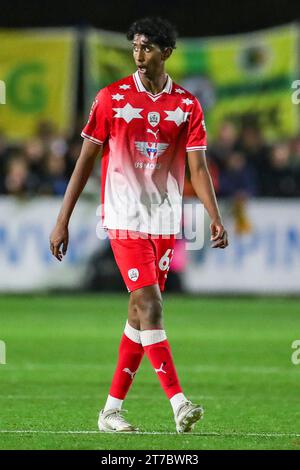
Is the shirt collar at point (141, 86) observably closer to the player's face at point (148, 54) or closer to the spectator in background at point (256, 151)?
the player's face at point (148, 54)

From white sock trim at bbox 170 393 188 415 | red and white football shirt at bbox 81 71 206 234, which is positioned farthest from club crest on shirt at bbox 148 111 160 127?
white sock trim at bbox 170 393 188 415

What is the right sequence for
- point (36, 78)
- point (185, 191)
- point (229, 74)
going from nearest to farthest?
point (185, 191) → point (36, 78) → point (229, 74)

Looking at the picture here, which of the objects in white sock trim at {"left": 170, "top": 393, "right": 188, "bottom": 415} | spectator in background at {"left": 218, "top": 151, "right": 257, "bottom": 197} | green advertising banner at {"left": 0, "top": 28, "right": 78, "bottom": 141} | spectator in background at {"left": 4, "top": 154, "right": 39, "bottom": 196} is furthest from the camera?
green advertising banner at {"left": 0, "top": 28, "right": 78, "bottom": 141}

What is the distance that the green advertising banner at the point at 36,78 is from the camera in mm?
20297

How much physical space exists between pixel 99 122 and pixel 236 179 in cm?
1113

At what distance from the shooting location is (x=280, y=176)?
19.5 metres

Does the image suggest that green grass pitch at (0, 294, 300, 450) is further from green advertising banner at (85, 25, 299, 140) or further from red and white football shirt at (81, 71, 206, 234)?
green advertising banner at (85, 25, 299, 140)

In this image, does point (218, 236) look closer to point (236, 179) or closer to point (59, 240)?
point (59, 240)

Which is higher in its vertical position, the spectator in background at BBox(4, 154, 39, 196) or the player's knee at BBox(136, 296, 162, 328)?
the spectator in background at BBox(4, 154, 39, 196)

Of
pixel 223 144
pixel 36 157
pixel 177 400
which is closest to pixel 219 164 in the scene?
pixel 223 144

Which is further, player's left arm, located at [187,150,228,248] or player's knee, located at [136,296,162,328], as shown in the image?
player's left arm, located at [187,150,228,248]

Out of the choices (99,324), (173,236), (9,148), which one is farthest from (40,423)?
(9,148)

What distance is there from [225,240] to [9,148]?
12426mm

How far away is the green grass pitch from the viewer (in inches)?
306
